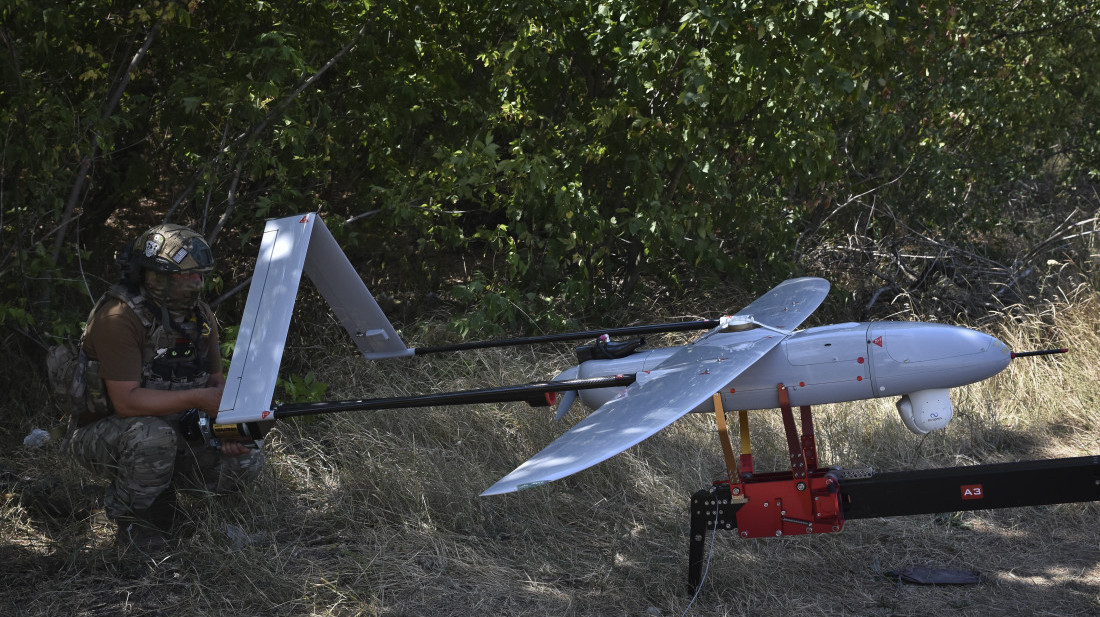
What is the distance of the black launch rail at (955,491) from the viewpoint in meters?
3.36

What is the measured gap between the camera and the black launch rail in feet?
11.0

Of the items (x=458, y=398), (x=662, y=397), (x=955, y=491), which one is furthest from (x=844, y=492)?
(x=458, y=398)

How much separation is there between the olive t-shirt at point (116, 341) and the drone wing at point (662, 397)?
2.15 metres

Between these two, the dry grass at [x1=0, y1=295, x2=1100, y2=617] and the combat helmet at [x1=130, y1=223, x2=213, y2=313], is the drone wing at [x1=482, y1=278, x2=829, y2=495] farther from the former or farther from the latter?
the combat helmet at [x1=130, y1=223, x2=213, y2=313]

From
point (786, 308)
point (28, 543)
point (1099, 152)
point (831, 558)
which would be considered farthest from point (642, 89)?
point (1099, 152)

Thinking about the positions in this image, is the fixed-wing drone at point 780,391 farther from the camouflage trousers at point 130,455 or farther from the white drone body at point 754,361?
the camouflage trousers at point 130,455

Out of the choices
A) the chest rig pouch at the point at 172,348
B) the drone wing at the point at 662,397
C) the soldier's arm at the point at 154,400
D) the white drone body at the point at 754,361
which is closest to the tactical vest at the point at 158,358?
the chest rig pouch at the point at 172,348

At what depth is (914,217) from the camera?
8031 mm

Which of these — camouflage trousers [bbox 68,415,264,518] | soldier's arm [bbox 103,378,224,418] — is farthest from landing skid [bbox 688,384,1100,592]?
camouflage trousers [bbox 68,415,264,518]

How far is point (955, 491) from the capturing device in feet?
11.3

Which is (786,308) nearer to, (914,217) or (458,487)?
(458,487)

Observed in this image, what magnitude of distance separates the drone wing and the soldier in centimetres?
193

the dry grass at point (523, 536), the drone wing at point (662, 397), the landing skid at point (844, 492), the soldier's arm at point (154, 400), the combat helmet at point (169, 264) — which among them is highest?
the combat helmet at point (169, 264)

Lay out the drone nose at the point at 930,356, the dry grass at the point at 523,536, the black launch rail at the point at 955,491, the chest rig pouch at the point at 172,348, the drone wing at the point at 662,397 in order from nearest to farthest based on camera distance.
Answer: the drone wing at the point at 662,397 < the black launch rail at the point at 955,491 < the drone nose at the point at 930,356 < the dry grass at the point at 523,536 < the chest rig pouch at the point at 172,348
